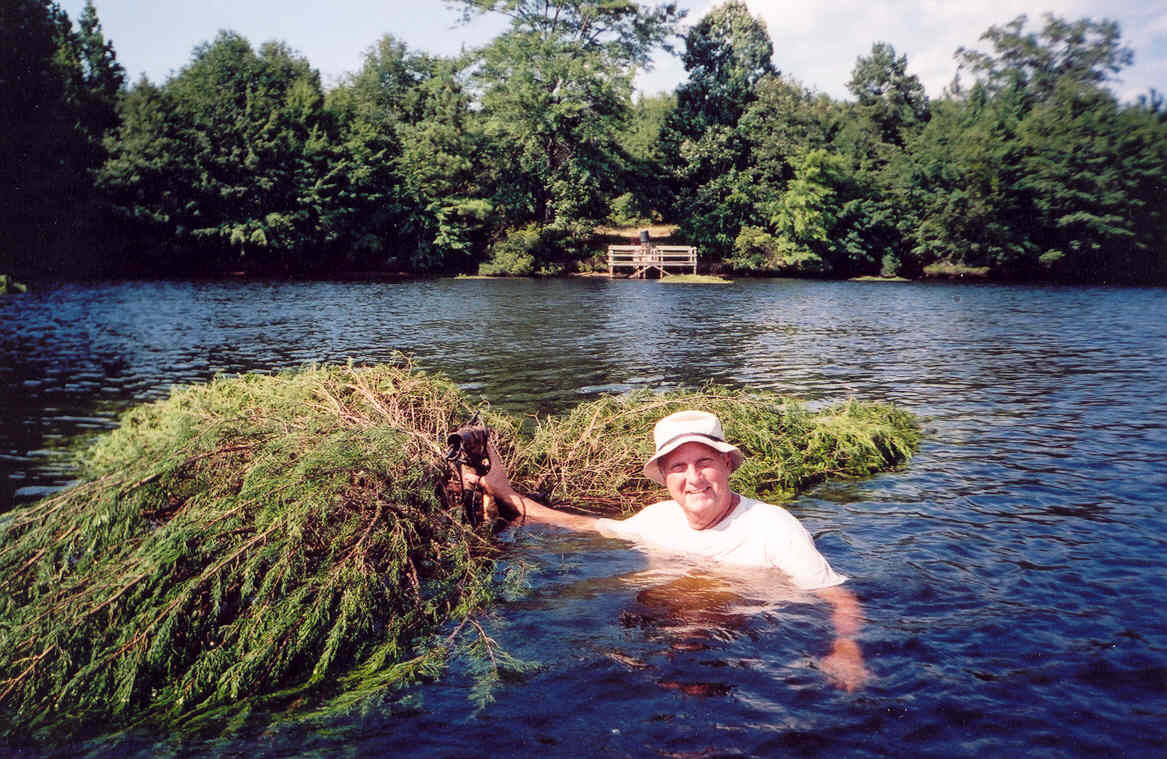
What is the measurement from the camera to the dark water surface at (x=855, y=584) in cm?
425

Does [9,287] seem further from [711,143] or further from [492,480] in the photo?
[711,143]

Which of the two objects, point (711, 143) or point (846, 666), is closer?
point (846, 666)

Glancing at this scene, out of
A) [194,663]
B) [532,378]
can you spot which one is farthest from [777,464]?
[532,378]

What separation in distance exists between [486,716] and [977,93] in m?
72.6

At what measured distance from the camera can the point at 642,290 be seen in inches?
1811

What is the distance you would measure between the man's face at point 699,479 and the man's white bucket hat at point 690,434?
83 millimetres

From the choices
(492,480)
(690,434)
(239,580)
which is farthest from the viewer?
(492,480)

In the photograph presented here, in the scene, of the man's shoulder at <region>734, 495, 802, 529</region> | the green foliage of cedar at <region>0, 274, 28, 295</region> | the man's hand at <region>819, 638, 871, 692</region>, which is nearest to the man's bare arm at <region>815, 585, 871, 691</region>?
the man's hand at <region>819, 638, 871, 692</region>

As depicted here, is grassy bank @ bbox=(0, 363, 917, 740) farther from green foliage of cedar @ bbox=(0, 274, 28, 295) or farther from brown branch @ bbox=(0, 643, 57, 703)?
green foliage of cedar @ bbox=(0, 274, 28, 295)

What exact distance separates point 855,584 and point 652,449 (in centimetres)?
297

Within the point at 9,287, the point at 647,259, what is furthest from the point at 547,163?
the point at 9,287

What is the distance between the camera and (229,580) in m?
4.50

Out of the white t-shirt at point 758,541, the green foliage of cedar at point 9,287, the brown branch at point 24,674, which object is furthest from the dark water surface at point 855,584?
the green foliage of cedar at point 9,287

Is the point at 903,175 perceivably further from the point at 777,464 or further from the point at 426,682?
the point at 426,682
